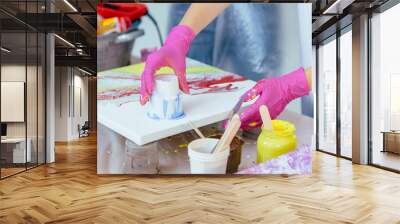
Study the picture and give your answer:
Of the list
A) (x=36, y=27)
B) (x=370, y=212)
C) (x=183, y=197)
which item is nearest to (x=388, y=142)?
(x=370, y=212)

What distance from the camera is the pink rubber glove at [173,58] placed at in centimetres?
611

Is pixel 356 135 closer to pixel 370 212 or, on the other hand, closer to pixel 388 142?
pixel 388 142

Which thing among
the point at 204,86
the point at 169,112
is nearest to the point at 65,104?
the point at 169,112

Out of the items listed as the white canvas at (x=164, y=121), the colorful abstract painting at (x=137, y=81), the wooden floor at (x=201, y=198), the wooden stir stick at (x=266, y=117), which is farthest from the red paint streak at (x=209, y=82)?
the wooden floor at (x=201, y=198)

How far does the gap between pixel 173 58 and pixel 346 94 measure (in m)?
4.78

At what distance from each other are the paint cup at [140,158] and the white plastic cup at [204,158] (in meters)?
0.60

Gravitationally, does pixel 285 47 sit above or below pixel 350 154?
above

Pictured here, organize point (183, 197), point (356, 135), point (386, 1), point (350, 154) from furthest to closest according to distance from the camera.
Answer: point (350, 154) → point (356, 135) → point (386, 1) → point (183, 197)

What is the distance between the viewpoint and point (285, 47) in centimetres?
628

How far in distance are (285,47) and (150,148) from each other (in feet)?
9.15

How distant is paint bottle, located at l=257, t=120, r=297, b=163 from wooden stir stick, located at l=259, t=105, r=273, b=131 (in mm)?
59

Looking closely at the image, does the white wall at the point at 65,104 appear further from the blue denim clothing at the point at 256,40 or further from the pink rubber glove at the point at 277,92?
the pink rubber glove at the point at 277,92

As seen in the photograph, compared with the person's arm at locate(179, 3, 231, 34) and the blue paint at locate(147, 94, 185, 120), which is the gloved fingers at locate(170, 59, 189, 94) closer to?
the blue paint at locate(147, 94, 185, 120)

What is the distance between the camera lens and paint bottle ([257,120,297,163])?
614cm
